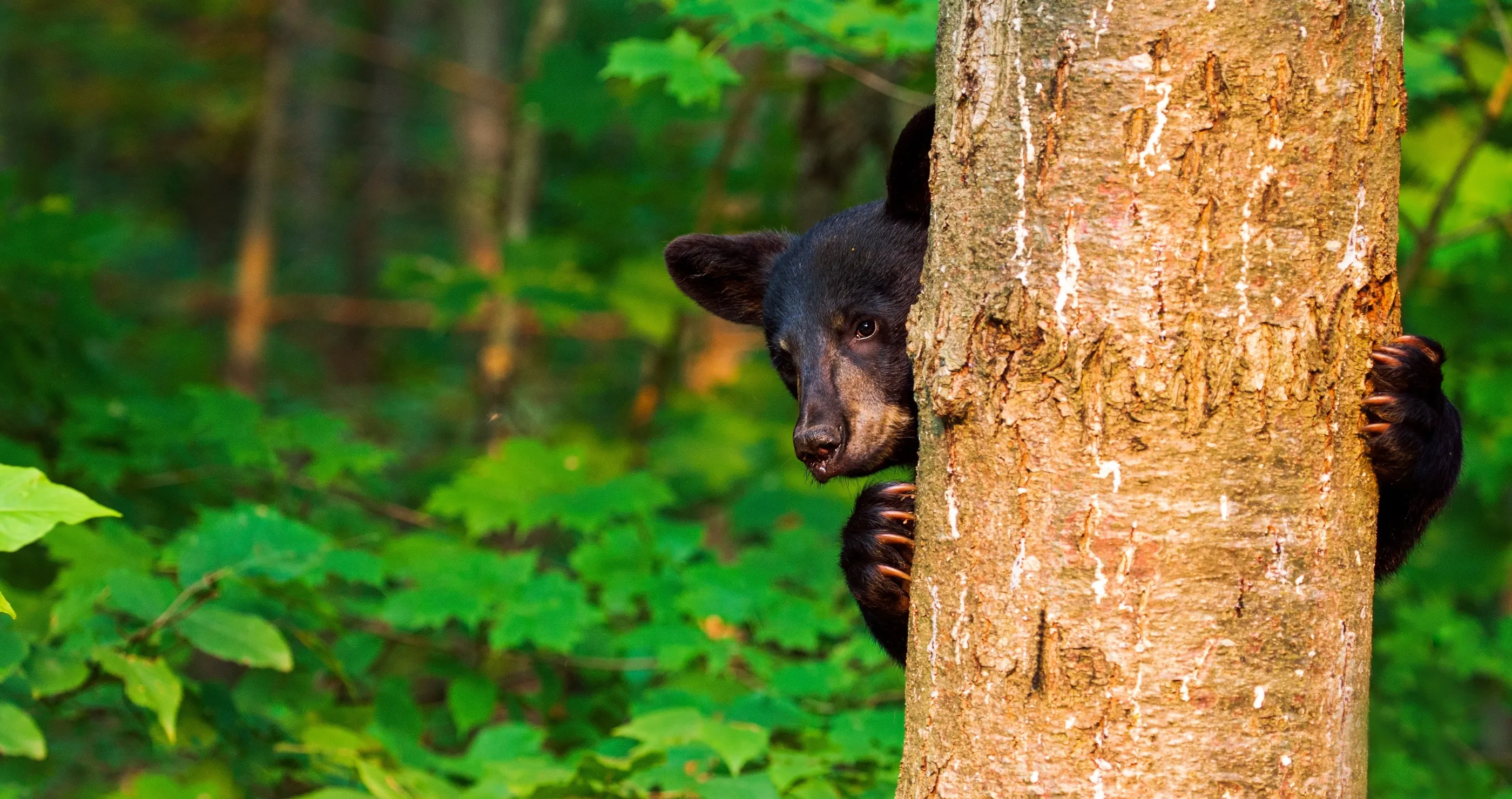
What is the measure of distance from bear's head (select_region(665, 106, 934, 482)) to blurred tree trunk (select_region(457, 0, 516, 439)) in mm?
3418

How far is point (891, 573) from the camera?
2260mm

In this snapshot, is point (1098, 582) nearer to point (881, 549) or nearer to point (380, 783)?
point (881, 549)

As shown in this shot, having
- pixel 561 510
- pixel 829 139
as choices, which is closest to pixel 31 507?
pixel 561 510

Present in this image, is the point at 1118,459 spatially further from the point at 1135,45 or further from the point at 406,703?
the point at 406,703

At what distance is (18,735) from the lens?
222cm

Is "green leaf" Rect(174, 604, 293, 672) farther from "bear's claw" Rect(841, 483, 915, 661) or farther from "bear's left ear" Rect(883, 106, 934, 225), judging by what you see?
"bear's left ear" Rect(883, 106, 934, 225)

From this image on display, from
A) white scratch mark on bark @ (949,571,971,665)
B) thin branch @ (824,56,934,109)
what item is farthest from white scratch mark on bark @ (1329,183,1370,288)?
thin branch @ (824,56,934,109)

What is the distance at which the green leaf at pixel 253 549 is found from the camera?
2721 mm

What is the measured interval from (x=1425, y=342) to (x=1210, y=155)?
20.5 inches

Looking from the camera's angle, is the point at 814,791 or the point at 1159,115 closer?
the point at 1159,115

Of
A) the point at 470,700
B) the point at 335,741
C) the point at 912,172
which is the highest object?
the point at 912,172

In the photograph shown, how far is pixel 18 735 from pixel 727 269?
2.00m

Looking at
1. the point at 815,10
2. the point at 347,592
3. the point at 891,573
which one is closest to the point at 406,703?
the point at 891,573

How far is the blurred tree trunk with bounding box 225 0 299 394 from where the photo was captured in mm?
8859
